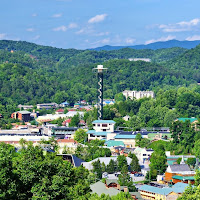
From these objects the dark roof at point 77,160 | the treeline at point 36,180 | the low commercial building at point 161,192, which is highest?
the treeline at point 36,180

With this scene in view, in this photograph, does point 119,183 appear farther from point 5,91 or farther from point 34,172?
point 5,91

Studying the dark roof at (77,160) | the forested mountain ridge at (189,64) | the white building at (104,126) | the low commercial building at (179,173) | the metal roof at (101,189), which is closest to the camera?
the metal roof at (101,189)

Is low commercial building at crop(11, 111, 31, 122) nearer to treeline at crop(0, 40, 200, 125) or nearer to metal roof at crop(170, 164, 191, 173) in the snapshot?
treeline at crop(0, 40, 200, 125)

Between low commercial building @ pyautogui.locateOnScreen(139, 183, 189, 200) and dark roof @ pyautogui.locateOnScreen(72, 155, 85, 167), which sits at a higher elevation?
dark roof @ pyautogui.locateOnScreen(72, 155, 85, 167)

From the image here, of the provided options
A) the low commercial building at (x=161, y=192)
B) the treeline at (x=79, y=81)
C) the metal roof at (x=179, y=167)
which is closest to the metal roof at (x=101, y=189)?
the low commercial building at (x=161, y=192)

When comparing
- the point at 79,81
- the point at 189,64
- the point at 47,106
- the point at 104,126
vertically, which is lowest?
the point at 47,106

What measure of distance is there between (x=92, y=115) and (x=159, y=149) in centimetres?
2421

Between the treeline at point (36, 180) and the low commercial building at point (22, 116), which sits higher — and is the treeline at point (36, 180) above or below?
above

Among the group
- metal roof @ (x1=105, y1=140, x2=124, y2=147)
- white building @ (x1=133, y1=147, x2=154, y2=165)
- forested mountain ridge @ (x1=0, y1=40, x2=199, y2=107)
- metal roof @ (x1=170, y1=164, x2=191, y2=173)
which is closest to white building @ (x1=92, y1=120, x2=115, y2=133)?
metal roof @ (x1=105, y1=140, x2=124, y2=147)

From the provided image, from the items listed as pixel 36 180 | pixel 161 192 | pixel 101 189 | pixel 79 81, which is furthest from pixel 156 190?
pixel 79 81

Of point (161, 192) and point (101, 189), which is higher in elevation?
point (101, 189)

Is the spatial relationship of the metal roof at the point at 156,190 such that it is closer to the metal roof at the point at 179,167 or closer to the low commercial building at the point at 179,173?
the low commercial building at the point at 179,173

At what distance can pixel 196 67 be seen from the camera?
175000mm

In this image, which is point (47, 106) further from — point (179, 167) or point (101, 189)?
point (101, 189)
